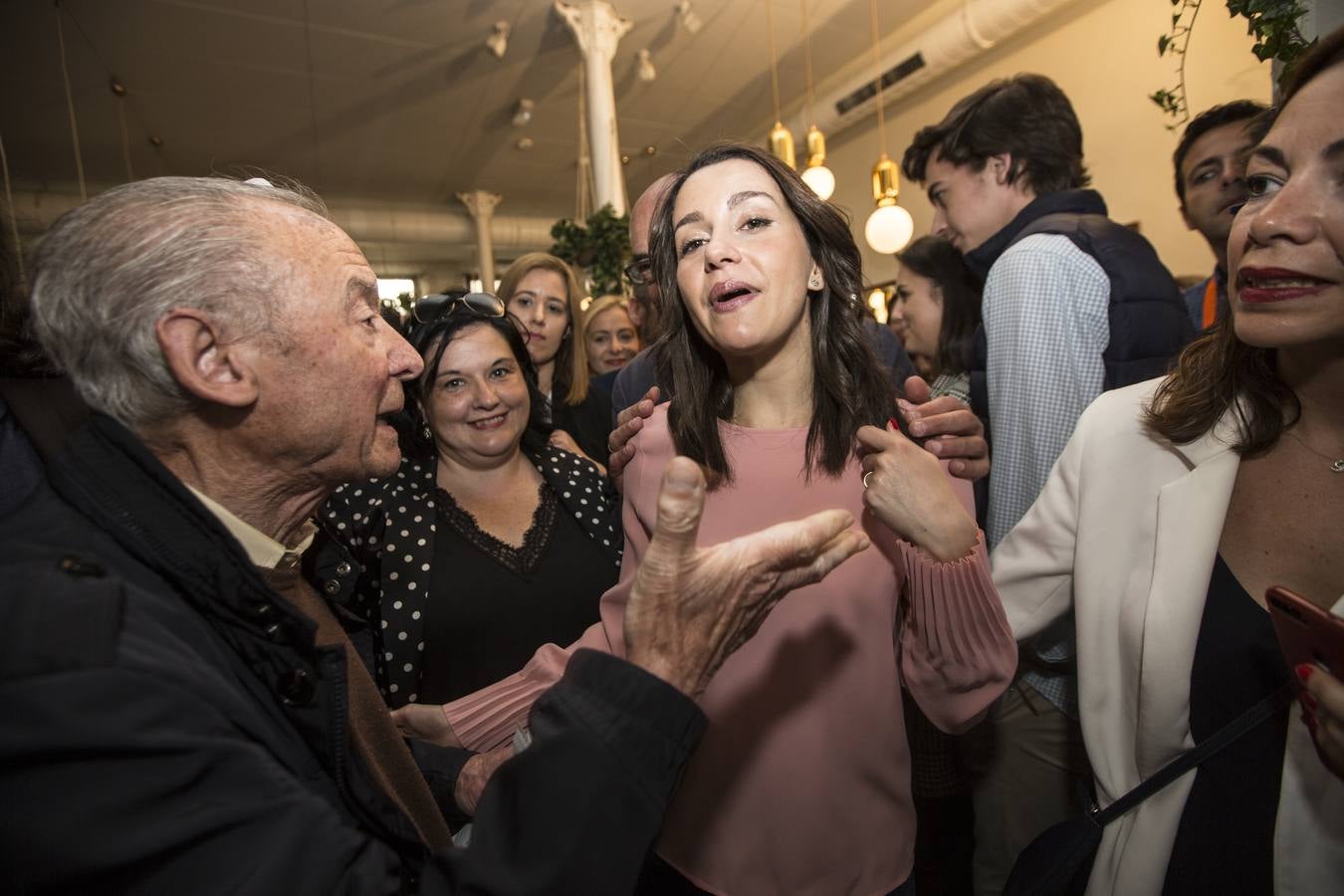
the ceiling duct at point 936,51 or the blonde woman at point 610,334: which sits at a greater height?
the ceiling duct at point 936,51

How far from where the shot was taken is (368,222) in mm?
10531

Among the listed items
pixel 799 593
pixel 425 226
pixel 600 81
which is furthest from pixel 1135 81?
pixel 425 226

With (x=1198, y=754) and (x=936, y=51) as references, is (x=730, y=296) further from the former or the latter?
(x=936, y=51)

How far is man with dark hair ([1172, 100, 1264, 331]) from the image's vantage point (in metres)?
2.47

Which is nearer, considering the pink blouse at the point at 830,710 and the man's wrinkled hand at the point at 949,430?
the pink blouse at the point at 830,710

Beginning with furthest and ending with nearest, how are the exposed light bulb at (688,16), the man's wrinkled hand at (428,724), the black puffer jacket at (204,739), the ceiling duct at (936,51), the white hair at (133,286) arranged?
1. the exposed light bulb at (688,16)
2. the ceiling duct at (936,51)
3. the man's wrinkled hand at (428,724)
4. the white hair at (133,286)
5. the black puffer jacket at (204,739)

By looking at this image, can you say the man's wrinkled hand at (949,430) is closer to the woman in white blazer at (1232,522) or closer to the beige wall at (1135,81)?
the woman in white blazer at (1232,522)

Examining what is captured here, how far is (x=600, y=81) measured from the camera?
5938 millimetres

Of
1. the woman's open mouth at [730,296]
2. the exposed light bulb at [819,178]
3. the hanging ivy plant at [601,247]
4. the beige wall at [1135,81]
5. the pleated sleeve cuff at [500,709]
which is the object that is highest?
the beige wall at [1135,81]

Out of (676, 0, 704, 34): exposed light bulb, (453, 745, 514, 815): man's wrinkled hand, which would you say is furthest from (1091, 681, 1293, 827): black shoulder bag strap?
(676, 0, 704, 34): exposed light bulb

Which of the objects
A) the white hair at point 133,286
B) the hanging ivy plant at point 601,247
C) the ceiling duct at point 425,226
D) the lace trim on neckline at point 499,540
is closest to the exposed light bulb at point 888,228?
the hanging ivy plant at point 601,247

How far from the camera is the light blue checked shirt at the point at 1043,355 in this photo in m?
1.93

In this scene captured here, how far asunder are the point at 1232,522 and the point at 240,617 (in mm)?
1730

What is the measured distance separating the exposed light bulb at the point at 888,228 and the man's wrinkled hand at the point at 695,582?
446cm
